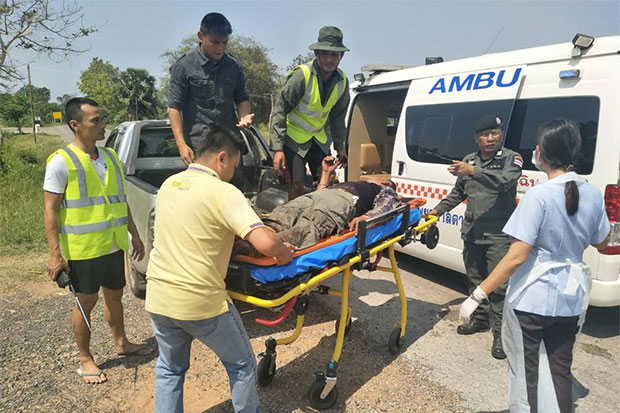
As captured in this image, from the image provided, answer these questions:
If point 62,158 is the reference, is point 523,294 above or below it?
below

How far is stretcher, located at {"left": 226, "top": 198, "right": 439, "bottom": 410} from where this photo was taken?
200 centimetres

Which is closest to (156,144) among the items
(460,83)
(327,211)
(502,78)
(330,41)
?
(330,41)

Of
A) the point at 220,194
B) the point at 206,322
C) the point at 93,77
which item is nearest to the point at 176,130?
the point at 220,194

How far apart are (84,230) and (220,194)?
4.35 feet

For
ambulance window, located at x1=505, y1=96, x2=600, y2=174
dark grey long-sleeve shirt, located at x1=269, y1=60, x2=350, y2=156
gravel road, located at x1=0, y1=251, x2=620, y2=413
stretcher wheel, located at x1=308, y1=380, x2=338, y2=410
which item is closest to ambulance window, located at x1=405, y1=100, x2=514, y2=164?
ambulance window, located at x1=505, y1=96, x2=600, y2=174

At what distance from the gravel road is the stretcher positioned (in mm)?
190

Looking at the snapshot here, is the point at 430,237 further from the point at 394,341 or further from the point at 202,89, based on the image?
the point at 202,89

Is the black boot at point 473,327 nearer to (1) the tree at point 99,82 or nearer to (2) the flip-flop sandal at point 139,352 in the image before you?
(2) the flip-flop sandal at point 139,352

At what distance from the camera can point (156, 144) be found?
5035mm

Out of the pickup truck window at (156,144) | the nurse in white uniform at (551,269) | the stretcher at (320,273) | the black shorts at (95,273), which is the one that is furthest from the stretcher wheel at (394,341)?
the pickup truck window at (156,144)

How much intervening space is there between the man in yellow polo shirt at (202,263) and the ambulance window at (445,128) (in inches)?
105

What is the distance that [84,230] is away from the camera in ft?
8.38

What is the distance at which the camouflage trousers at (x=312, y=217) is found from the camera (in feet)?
7.44

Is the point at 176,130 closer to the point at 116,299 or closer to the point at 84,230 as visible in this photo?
the point at 84,230
